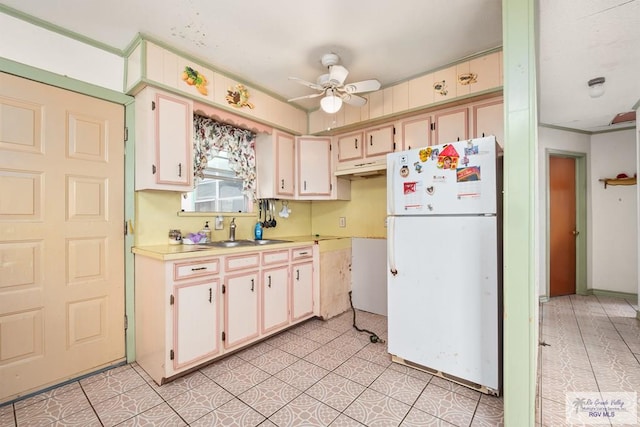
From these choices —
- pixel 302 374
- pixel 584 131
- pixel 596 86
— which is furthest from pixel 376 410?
pixel 584 131

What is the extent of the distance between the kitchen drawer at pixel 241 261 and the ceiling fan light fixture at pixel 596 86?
3.39m

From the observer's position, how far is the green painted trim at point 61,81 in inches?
69.7

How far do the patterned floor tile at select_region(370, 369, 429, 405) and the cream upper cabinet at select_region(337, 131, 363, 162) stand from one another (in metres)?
2.10

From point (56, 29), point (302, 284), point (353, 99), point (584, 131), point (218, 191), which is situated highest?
point (56, 29)

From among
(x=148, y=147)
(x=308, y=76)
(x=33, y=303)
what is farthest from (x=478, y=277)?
(x=33, y=303)

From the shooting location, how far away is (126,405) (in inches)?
67.7

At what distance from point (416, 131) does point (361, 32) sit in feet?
3.45

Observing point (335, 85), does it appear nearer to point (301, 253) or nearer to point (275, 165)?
point (275, 165)

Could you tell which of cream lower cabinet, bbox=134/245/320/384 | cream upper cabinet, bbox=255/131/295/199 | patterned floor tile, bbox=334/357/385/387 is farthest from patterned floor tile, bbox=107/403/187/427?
cream upper cabinet, bbox=255/131/295/199

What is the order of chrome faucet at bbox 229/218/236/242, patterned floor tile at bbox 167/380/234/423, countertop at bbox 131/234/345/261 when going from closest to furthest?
1. patterned floor tile at bbox 167/380/234/423
2. countertop at bbox 131/234/345/261
3. chrome faucet at bbox 229/218/236/242

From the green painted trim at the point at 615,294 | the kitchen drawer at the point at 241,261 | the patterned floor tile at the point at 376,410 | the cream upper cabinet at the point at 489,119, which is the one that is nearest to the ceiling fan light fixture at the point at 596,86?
the cream upper cabinet at the point at 489,119

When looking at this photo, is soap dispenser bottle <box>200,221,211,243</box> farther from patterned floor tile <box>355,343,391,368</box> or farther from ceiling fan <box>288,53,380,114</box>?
patterned floor tile <box>355,343,391,368</box>

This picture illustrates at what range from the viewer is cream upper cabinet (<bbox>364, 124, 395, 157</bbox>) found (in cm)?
289

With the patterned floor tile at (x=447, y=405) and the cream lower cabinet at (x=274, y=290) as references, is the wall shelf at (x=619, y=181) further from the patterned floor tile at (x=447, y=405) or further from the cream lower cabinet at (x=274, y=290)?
the cream lower cabinet at (x=274, y=290)
